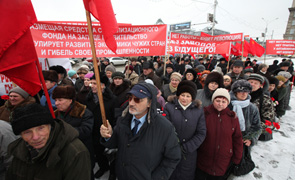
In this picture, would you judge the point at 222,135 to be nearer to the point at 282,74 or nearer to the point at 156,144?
the point at 156,144

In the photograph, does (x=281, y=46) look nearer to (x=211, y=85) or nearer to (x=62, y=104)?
(x=211, y=85)

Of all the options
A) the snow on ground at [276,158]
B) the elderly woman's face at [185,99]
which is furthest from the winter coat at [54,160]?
the snow on ground at [276,158]

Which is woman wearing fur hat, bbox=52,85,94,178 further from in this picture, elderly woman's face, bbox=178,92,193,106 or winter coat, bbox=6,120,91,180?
elderly woman's face, bbox=178,92,193,106

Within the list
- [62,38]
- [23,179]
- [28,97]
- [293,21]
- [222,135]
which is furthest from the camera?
[293,21]

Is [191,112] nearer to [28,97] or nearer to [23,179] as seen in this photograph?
[23,179]

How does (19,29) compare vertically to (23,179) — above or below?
above

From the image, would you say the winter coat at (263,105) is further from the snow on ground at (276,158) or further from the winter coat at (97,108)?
the winter coat at (97,108)

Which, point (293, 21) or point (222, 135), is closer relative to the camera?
point (222, 135)

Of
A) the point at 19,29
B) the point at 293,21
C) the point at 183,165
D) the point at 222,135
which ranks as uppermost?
the point at 293,21

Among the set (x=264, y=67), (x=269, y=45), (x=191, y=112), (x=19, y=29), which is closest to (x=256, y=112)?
(x=191, y=112)

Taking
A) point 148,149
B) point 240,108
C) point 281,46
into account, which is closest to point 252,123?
point 240,108

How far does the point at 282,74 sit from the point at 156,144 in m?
5.61

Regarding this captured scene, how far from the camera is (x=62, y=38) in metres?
3.31

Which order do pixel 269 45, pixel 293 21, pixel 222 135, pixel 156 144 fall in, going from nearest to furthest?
pixel 156 144
pixel 222 135
pixel 269 45
pixel 293 21
